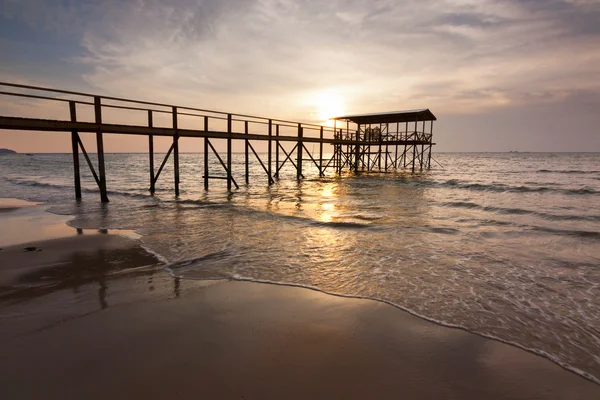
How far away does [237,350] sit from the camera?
330 cm

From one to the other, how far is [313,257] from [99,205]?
10.7m

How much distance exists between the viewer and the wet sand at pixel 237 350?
2771mm

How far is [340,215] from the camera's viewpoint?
38.3 feet

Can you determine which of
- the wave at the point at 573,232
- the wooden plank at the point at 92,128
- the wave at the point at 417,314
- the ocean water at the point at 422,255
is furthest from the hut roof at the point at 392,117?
the wave at the point at 417,314

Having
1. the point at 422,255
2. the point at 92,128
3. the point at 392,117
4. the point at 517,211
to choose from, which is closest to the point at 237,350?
the point at 422,255

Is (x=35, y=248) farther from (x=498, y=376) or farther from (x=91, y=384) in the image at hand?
(x=498, y=376)

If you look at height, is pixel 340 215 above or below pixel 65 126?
below

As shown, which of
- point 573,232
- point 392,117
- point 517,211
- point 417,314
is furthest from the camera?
point 392,117

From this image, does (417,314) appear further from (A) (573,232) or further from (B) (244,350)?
(A) (573,232)

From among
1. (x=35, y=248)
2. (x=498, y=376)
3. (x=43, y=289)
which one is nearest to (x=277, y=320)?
(x=498, y=376)

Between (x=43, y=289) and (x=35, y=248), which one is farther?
(x=35, y=248)

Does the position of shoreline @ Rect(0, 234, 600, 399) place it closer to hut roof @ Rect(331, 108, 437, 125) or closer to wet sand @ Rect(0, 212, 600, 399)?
wet sand @ Rect(0, 212, 600, 399)

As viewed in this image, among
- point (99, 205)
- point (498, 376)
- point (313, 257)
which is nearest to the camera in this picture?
point (498, 376)

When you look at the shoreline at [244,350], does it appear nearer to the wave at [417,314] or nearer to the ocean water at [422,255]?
the wave at [417,314]
